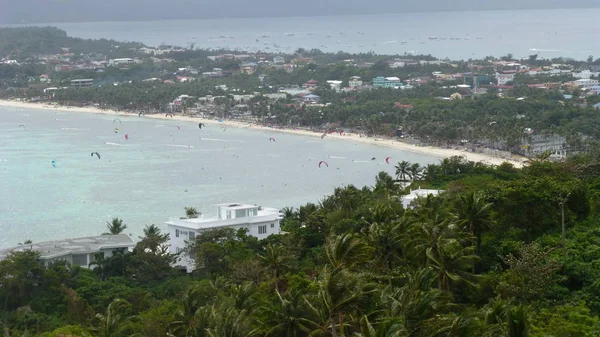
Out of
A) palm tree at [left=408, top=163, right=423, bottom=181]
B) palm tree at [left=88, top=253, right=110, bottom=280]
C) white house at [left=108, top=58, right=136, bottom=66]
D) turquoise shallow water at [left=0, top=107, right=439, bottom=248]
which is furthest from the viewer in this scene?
white house at [left=108, top=58, right=136, bottom=66]

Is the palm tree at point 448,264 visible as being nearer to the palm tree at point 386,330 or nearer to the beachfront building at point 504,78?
the palm tree at point 386,330

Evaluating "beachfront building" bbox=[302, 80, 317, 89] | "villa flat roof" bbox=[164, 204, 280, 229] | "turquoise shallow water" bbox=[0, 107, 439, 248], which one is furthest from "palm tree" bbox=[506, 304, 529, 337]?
"beachfront building" bbox=[302, 80, 317, 89]

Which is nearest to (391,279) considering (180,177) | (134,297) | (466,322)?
(466,322)

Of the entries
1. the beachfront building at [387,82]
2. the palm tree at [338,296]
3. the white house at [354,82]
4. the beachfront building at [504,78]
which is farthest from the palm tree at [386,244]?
the white house at [354,82]

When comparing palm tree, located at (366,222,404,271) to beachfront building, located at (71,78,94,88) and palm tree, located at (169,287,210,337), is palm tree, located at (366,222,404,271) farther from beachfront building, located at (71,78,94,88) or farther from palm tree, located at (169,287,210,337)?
beachfront building, located at (71,78,94,88)

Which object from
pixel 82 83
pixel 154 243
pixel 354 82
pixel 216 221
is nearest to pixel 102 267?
pixel 154 243

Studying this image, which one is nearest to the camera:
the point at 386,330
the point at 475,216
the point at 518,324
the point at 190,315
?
the point at 518,324

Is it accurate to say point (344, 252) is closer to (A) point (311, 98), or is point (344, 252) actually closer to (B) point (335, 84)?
(A) point (311, 98)
